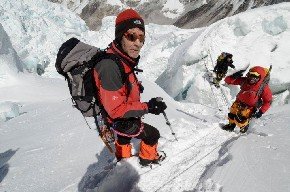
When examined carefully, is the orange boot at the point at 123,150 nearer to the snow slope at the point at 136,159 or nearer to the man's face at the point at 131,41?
the snow slope at the point at 136,159

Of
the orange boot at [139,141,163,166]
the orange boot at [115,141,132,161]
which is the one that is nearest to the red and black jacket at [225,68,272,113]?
the orange boot at [139,141,163,166]

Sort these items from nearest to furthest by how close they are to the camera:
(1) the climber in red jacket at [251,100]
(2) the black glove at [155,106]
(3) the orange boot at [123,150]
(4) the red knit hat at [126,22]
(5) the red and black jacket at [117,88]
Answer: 1. (5) the red and black jacket at [117,88]
2. (4) the red knit hat at [126,22]
3. (2) the black glove at [155,106]
4. (3) the orange boot at [123,150]
5. (1) the climber in red jacket at [251,100]

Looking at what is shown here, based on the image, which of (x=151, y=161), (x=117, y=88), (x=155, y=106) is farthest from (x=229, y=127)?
(x=117, y=88)

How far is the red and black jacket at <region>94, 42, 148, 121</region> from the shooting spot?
10.0 ft

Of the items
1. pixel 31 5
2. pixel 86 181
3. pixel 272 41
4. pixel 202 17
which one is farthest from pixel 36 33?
pixel 202 17

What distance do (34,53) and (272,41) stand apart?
11994 mm

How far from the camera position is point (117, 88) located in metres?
3.09

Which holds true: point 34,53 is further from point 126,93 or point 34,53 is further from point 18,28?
point 126,93

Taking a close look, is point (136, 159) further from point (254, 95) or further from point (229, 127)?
point (254, 95)

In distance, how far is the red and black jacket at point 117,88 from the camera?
306 cm

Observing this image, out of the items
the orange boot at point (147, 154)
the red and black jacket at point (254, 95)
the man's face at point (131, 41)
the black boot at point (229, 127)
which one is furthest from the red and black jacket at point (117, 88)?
the red and black jacket at point (254, 95)

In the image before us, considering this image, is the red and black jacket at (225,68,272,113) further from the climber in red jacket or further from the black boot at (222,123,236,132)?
the black boot at (222,123,236,132)

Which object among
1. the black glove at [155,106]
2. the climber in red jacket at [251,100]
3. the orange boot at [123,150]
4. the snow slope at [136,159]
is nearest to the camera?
the black glove at [155,106]

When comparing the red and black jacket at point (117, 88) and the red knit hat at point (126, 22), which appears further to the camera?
the red knit hat at point (126, 22)
